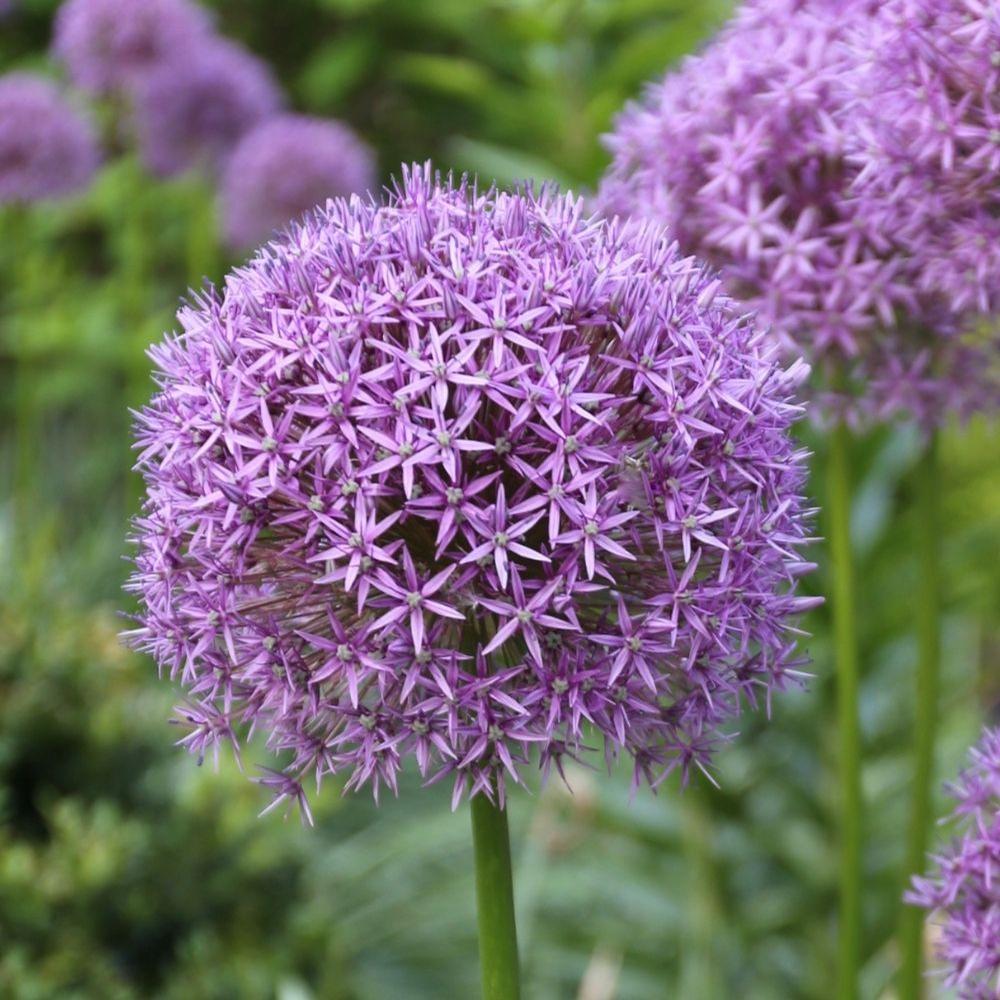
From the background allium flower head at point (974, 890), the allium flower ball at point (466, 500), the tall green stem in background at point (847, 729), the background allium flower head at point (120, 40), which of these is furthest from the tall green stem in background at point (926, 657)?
the background allium flower head at point (120, 40)

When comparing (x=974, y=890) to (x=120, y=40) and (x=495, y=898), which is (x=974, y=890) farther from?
(x=120, y=40)

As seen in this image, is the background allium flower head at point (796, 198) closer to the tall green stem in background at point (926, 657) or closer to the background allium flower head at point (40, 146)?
the tall green stem in background at point (926, 657)

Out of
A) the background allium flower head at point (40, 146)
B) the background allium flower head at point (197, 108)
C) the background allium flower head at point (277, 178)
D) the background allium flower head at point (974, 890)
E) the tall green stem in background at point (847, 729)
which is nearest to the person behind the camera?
the background allium flower head at point (974, 890)

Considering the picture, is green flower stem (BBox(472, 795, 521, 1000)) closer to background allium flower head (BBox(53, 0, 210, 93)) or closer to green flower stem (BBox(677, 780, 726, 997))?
green flower stem (BBox(677, 780, 726, 997))

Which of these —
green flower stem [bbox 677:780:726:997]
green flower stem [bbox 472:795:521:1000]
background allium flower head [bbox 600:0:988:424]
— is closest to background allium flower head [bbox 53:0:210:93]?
background allium flower head [bbox 600:0:988:424]

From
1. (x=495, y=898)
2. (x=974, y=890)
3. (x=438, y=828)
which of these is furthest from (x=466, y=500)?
(x=438, y=828)

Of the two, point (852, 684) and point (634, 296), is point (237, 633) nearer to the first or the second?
point (634, 296)

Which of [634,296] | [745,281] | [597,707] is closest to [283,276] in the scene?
[634,296]
